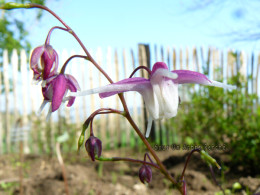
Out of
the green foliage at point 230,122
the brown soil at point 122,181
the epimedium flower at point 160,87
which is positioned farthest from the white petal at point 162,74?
the green foliage at point 230,122

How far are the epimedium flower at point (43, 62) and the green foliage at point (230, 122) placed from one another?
2.22 m

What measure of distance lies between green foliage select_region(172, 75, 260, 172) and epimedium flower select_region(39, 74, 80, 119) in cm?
218

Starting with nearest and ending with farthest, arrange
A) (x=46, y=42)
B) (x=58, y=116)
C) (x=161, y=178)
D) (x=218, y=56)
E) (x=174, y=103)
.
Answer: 1. (x=174, y=103)
2. (x=46, y=42)
3. (x=161, y=178)
4. (x=58, y=116)
5. (x=218, y=56)

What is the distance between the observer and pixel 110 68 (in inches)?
258

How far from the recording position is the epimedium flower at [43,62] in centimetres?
98

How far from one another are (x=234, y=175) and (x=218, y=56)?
17.3ft

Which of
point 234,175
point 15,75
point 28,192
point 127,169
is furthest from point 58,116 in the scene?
point 234,175

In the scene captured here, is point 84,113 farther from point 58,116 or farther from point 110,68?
point 110,68

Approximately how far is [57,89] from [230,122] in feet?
10.6

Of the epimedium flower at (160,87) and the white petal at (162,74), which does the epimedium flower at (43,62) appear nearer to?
the epimedium flower at (160,87)

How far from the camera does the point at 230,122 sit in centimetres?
380

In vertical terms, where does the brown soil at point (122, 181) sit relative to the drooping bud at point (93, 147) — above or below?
below

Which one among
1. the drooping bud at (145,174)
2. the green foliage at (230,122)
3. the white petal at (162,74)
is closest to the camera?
the white petal at (162,74)

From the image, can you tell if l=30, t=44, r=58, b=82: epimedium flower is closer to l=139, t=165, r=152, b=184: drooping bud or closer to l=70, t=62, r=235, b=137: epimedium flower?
l=70, t=62, r=235, b=137: epimedium flower
